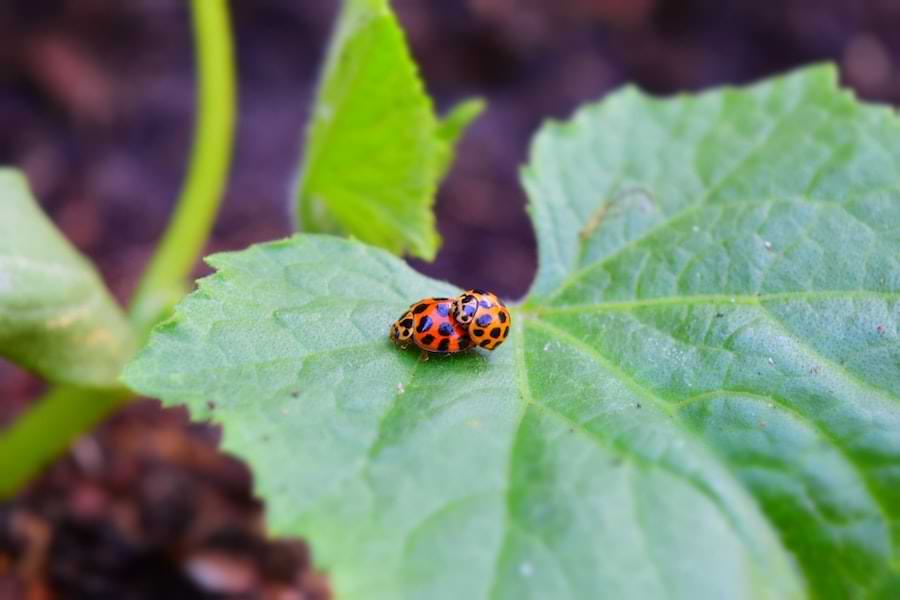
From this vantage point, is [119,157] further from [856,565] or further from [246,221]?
[856,565]

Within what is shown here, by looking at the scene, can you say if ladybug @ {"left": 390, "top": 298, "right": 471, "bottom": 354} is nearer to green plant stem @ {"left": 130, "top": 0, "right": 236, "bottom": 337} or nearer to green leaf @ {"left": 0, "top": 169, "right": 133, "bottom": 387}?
green leaf @ {"left": 0, "top": 169, "right": 133, "bottom": 387}

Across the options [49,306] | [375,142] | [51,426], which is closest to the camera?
[49,306]

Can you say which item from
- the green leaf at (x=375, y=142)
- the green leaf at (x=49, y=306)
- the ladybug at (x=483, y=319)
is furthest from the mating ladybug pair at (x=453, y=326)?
the green leaf at (x=49, y=306)

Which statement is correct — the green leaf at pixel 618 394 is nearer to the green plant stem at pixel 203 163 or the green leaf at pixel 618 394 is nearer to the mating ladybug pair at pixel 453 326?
the mating ladybug pair at pixel 453 326

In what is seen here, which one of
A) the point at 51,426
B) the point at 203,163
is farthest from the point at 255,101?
the point at 51,426

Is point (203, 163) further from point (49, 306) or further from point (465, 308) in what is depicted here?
point (465, 308)

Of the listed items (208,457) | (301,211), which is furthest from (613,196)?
(208,457)

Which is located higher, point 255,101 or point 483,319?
point 255,101
